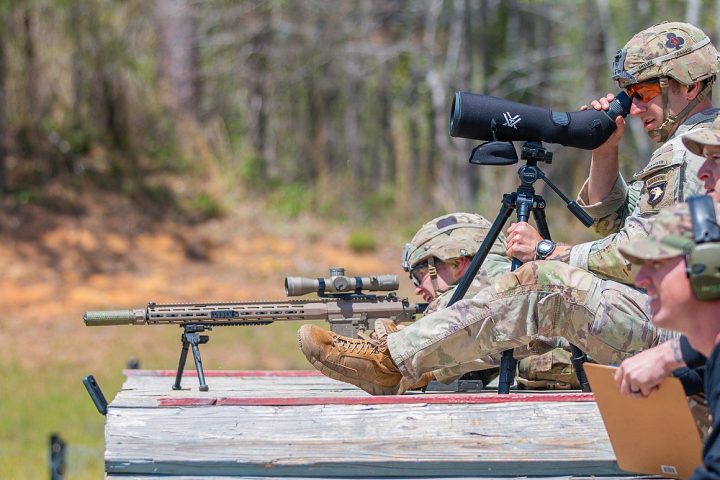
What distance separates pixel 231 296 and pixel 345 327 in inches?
285

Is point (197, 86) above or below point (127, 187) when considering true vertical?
above

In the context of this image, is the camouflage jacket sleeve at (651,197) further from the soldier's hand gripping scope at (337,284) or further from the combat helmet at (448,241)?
the soldier's hand gripping scope at (337,284)

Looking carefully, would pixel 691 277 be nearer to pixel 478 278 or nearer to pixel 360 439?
pixel 360 439

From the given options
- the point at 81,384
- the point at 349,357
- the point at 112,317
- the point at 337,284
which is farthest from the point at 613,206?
the point at 81,384

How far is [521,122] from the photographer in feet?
15.3

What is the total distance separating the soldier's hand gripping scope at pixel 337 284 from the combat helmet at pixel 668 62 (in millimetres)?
1379

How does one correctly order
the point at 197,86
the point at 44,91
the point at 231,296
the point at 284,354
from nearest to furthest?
the point at 284,354 < the point at 231,296 < the point at 44,91 < the point at 197,86

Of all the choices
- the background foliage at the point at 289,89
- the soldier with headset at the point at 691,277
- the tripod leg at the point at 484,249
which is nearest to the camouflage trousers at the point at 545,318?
the tripod leg at the point at 484,249

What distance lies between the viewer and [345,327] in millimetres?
5242

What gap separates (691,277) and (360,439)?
62.0 inches

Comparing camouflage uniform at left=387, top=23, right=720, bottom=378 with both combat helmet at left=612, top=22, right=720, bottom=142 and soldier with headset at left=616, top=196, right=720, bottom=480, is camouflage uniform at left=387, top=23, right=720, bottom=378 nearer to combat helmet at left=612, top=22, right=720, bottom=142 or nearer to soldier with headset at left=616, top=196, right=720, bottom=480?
combat helmet at left=612, top=22, right=720, bottom=142

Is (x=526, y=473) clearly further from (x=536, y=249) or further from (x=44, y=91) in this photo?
(x=44, y=91)

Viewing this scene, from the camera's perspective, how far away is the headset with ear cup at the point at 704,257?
9.25ft

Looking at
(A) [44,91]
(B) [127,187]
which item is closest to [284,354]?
(B) [127,187]
